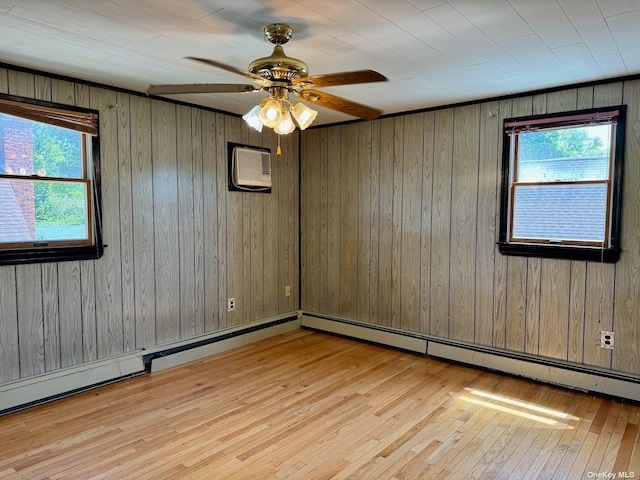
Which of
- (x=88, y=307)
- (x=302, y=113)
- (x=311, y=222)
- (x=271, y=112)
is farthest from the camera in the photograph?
(x=311, y=222)

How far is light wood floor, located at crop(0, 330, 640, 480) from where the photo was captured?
228 cm

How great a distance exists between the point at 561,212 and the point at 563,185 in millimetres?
206

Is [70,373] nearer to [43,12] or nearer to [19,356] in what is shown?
[19,356]

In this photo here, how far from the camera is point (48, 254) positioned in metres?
3.02

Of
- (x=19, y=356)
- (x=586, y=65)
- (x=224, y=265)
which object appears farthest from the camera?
(x=224, y=265)

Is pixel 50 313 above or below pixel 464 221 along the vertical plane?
below

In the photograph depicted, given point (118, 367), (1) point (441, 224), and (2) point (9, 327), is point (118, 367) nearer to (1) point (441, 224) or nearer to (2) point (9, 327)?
(2) point (9, 327)

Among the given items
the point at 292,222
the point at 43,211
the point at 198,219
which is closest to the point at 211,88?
the point at 43,211

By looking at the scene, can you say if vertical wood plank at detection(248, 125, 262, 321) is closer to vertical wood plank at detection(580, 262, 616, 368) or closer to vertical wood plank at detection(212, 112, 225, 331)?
vertical wood plank at detection(212, 112, 225, 331)

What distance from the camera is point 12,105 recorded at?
2.80 metres

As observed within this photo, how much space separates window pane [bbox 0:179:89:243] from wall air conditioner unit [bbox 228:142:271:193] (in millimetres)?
1393

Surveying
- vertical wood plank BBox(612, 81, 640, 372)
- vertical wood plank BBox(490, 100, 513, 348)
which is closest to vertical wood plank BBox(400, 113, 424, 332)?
vertical wood plank BBox(490, 100, 513, 348)

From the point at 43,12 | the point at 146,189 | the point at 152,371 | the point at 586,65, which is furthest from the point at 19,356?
the point at 586,65

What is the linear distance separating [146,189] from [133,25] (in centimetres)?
162
